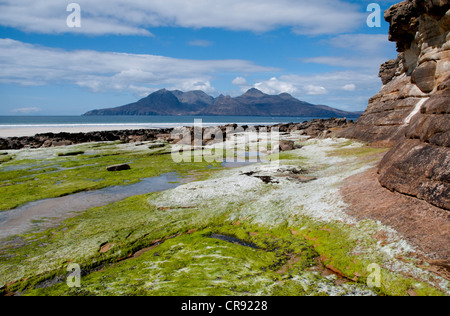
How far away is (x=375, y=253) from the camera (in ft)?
37.8

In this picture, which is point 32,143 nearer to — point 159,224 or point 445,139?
point 159,224

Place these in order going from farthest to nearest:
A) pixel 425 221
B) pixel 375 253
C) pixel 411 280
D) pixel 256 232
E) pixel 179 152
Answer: pixel 179 152 < pixel 256 232 < pixel 425 221 < pixel 375 253 < pixel 411 280

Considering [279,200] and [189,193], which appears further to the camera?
[189,193]

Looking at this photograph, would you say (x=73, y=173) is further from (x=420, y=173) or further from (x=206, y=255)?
(x=420, y=173)

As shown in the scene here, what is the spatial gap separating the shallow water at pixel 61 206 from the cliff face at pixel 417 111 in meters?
20.8

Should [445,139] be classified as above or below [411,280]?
above

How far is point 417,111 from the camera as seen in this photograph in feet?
109

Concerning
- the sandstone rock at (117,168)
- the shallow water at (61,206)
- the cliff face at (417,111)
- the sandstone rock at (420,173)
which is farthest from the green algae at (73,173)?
the sandstone rock at (420,173)

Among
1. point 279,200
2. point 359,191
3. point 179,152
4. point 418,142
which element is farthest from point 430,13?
point 179,152

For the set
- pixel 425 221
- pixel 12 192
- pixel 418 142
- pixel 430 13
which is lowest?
pixel 12 192

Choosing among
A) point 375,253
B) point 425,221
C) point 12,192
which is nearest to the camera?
point 375,253

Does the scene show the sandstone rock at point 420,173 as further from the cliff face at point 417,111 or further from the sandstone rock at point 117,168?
the sandstone rock at point 117,168

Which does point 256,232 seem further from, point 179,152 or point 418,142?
point 179,152

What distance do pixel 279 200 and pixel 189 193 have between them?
7595 millimetres
